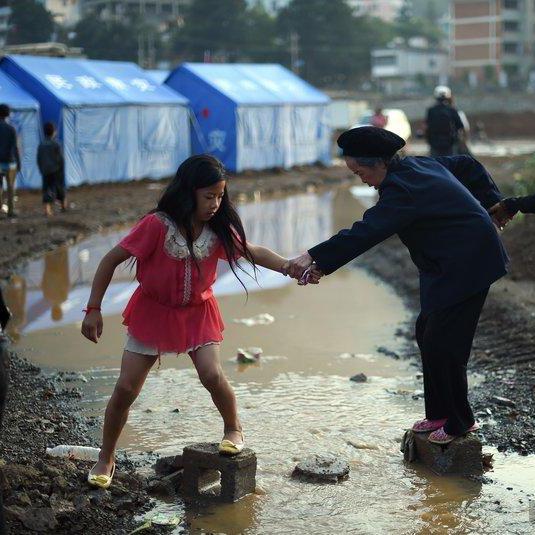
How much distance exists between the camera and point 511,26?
99312 millimetres

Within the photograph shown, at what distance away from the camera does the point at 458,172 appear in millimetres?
5574

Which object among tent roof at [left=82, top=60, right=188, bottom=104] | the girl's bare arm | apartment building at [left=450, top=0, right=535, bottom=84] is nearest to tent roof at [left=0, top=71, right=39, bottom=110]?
tent roof at [left=82, top=60, right=188, bottom=104]

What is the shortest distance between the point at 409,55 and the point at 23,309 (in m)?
94.9

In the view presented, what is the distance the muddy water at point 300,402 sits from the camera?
4801 millimetres

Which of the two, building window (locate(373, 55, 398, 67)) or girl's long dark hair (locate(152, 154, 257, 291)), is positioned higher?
girl's long dark hair (locate(152, 154, 257, 291))

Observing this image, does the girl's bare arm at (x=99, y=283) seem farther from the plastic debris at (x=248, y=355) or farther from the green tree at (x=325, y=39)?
the green tree at (x=325, y=39)

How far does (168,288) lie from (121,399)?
57cm

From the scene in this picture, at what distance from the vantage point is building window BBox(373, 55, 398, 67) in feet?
303

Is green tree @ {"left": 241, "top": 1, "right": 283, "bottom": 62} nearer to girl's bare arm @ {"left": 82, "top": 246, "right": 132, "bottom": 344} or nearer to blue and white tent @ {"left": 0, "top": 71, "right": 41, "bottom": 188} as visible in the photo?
blue and white tent @ {"left": 0, "top": 71, "right": 41, "bottom": 188}

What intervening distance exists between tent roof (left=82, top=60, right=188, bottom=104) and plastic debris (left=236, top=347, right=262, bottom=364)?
18.0m

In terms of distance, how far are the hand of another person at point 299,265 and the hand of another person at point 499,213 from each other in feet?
3.56

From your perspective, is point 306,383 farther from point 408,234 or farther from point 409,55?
point 409,55

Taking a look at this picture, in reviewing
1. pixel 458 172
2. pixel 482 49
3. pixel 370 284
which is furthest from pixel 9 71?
pixel 482 49

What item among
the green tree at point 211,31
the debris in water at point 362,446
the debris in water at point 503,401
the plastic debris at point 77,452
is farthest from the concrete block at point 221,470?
the green tree at point 211,31
